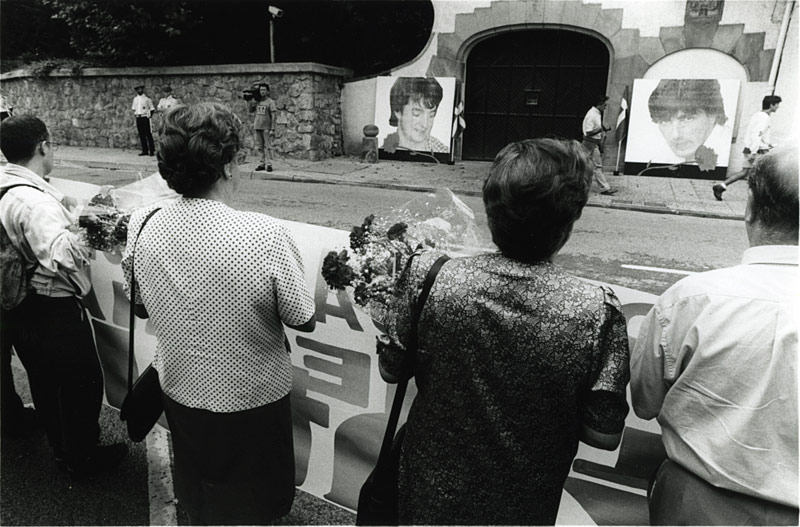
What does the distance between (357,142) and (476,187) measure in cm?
501

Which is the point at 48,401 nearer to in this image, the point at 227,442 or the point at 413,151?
the point at 227,442

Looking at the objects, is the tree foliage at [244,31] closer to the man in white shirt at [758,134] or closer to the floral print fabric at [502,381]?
the man in white shirt at [758,134]

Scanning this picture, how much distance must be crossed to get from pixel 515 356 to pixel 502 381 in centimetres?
8

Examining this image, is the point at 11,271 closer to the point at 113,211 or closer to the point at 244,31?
the point at 113,211

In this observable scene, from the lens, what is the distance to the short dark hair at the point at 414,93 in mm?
14203

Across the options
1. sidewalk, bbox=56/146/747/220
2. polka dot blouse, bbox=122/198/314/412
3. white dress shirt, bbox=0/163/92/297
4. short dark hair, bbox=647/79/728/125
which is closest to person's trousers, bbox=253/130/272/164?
sidewalk, bbox=56/146/747/220

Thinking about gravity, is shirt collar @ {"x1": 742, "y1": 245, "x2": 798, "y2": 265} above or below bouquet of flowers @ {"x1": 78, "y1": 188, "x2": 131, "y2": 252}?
above

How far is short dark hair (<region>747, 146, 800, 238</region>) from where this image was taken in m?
1.35

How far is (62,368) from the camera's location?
268 centimetres

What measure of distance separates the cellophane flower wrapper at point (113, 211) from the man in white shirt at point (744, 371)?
6.81 feet

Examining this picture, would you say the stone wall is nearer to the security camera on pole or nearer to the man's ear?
the security camera on pole

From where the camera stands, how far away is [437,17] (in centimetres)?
1419

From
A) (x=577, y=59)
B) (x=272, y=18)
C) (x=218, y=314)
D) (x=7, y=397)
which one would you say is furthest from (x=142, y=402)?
(x=272, y=18)

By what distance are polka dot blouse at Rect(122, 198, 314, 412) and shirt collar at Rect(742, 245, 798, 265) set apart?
126cm
